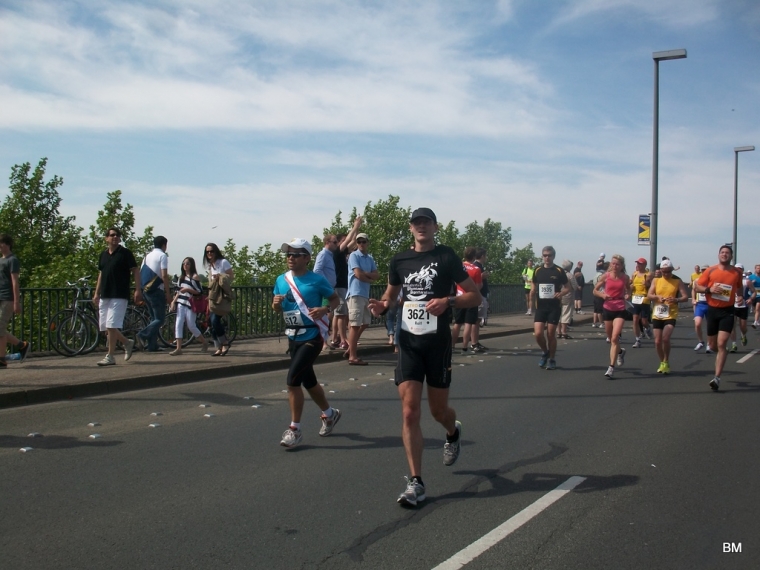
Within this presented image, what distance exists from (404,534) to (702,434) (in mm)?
3932

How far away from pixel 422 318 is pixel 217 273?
8.16 metres

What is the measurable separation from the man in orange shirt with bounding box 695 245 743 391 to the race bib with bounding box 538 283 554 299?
2184mm

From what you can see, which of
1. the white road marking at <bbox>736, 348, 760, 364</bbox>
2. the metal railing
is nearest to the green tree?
the metal railing

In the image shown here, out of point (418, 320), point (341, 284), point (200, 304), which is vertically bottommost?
point (200, 304)

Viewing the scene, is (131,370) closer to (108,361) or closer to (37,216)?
(108,361)

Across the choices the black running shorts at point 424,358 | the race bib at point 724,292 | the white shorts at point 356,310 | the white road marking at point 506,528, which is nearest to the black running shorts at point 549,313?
the race bib at point 724,292

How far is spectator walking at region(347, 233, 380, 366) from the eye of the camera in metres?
12.0

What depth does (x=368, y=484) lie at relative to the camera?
17.7 feet

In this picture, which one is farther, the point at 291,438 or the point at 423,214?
the point at 291,438

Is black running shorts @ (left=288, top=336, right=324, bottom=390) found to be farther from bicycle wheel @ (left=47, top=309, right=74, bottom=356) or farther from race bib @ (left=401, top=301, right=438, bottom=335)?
bicycle wheel @ (left=47, top=309, right=74, bottom=356)

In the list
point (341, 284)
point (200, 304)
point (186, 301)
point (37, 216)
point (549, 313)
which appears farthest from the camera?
point (37, 216)

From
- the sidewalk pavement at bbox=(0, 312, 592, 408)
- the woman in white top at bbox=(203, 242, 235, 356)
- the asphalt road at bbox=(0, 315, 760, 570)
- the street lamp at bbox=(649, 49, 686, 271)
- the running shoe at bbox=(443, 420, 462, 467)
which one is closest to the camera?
the asphalt road at bbox=(0, 315, 760, 570)

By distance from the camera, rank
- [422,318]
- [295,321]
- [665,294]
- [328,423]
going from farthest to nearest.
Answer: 1. [665,294]
2. [328,423]
3. [295,321]
4. [422,318]

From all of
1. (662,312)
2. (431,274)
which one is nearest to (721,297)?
(662,312)
